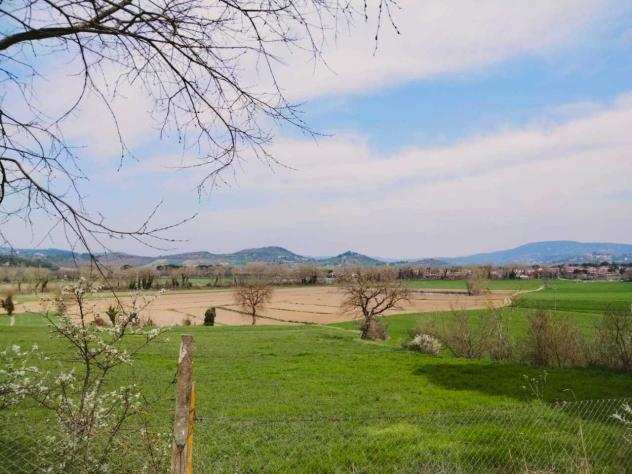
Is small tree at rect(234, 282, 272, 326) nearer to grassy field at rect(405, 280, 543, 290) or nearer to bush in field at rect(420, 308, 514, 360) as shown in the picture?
bush in field at rect(420, 308, 514, 360)

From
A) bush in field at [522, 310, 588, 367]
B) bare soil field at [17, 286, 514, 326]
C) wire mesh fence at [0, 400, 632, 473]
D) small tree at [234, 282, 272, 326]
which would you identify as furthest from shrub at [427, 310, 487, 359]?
small tree at [234, 282, 272, 326]

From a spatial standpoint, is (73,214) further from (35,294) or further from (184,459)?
(35,294)

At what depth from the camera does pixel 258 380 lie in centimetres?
1686

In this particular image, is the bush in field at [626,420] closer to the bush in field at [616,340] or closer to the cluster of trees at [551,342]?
the bush in field at [616,340]

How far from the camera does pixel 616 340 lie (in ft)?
62.2

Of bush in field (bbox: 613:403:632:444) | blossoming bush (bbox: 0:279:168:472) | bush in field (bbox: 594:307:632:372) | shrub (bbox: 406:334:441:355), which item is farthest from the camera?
shrub (bbox: 406:334:441:355)

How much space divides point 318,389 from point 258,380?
2.38 m

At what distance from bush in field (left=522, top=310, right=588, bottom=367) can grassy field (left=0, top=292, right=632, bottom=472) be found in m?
1.13

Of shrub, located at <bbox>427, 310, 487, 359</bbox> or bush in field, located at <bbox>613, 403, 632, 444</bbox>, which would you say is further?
shrub, located at <bbox>427, 310, 487, 359</bbox>

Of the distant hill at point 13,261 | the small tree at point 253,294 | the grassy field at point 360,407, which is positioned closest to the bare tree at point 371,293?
the grassy field at point 360,407

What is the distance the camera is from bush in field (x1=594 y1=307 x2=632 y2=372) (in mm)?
18703

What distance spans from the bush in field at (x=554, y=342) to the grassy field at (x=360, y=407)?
3.72 feet

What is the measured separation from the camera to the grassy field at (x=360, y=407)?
28.2 feet

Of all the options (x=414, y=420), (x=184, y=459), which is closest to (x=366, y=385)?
(x=414, y=420)
